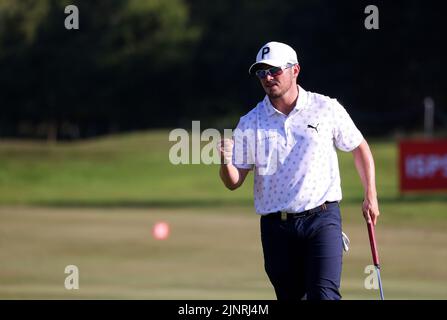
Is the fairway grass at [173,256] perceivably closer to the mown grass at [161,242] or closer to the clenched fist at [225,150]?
the mown grass at [161,242]

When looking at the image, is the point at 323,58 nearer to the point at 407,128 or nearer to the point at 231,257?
the point at 407,128

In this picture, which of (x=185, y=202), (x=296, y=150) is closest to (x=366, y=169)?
(x=296, y=150)

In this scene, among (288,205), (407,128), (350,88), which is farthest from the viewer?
(350,88)

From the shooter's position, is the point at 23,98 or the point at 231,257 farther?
the point at 23,98

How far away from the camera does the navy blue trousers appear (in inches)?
332

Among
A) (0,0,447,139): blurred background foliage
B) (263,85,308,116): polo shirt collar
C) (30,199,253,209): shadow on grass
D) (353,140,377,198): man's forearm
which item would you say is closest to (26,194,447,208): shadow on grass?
(30,199,253,209): shadow on grass

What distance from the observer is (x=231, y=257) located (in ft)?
68.1

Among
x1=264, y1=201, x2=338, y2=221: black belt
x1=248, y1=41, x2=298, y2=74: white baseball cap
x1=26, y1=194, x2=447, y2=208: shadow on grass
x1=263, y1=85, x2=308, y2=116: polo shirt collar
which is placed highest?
x1=248, y1=41, x2=298, y2=74: white baseball cap

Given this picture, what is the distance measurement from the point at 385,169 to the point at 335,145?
3459 cm

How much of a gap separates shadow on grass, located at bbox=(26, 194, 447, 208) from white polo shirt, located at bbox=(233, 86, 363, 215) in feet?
78.7

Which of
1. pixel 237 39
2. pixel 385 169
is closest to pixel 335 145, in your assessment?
pixel 385 169

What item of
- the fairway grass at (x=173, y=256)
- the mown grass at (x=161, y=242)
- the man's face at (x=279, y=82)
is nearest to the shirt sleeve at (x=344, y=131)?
the man's face at (x=279, y=82)

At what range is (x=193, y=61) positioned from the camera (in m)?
93.3

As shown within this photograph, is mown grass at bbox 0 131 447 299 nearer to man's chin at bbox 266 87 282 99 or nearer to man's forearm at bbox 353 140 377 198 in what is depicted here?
man's forearm at bbox 353 140 377 198
